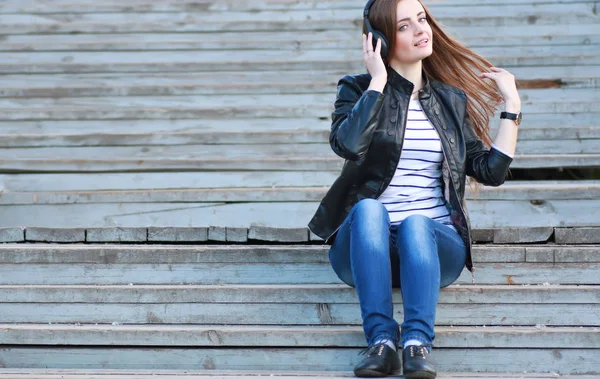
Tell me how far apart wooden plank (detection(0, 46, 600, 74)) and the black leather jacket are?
5.99 feet

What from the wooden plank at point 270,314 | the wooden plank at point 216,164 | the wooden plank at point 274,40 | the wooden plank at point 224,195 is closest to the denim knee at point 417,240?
the wooden plank at point 270,314

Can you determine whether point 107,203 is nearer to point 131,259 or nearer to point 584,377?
point 131,259

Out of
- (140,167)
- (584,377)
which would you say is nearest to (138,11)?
(140,167)

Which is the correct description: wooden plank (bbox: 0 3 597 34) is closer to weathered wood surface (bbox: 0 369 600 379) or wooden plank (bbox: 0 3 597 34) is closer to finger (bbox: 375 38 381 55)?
finger (bbox: 375 38 381 55)

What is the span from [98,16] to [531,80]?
93.6 inches

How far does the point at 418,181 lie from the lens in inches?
104

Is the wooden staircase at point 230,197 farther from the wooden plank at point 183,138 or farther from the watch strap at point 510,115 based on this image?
the watch strap at point 510,115

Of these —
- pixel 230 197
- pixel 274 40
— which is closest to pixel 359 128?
pixel 230 197

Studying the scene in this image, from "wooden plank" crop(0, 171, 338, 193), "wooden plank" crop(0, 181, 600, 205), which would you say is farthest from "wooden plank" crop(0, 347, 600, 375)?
"wooden plank" crop(0, 171, 338, 193)

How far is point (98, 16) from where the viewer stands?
524 centimetres

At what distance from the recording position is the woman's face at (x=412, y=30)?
2.65 metres

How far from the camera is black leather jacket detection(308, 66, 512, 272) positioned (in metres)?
2.57

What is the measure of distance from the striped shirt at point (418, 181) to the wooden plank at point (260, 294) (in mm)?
A: 221

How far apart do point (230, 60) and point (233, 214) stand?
1427mm
